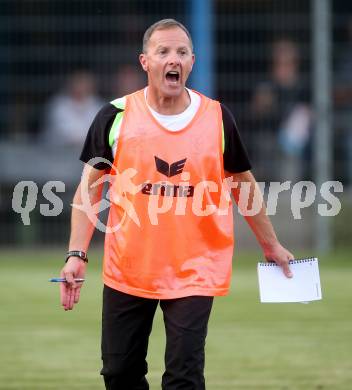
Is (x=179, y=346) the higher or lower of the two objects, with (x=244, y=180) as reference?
lower

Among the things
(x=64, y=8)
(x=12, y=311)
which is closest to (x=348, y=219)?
(x=64, y=8)

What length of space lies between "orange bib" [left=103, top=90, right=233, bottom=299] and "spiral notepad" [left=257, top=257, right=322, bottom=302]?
0.27 m

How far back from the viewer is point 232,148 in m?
6.25

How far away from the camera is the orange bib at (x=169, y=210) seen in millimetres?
6109

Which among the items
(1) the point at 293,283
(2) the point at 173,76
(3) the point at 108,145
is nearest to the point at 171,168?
(3) the point at 108,145

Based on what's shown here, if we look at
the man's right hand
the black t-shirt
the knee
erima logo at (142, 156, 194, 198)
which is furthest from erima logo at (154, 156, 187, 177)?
the knee

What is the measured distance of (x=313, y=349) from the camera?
9.25m

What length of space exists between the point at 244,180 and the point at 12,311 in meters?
5.48

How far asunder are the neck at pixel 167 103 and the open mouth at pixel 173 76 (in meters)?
0.10

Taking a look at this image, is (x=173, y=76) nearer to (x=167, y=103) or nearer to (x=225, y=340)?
(x=167, y=103)

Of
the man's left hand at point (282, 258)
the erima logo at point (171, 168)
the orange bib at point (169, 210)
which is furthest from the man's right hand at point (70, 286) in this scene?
the man's left hand at point (282, 258)

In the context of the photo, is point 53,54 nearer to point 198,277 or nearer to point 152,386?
point 152,386

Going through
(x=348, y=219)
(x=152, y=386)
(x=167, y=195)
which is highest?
(x=348, y=219)

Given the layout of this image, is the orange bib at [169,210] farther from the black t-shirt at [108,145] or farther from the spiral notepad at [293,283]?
the spiral notepad at [293,283]
